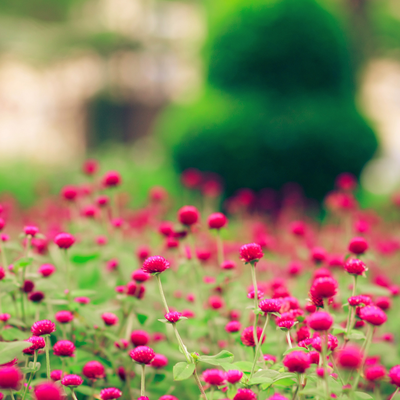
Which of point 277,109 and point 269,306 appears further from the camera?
point 277,109

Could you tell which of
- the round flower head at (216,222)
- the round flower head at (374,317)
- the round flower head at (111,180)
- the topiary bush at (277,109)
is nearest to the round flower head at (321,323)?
the round flower head at (374,317)

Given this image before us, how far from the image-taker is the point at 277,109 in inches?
224

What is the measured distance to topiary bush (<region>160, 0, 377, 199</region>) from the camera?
17.9 feet

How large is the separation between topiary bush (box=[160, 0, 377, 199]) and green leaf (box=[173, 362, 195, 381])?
4512mm

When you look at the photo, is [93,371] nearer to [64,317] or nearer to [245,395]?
[64,317]

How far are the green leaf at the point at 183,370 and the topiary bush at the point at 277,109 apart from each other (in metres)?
4.51

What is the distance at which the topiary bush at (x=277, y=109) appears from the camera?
17.9ft

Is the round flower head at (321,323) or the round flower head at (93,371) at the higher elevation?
the round flower head at (321,323)

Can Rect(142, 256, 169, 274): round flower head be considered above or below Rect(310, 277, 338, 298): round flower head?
below

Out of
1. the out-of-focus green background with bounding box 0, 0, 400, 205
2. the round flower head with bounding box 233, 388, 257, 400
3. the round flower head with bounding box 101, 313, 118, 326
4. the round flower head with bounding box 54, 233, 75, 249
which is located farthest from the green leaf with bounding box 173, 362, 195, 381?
the out-of-focus green background with bounding box 0, 0, 400, 205

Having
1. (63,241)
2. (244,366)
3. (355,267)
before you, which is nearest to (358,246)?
(355,267)

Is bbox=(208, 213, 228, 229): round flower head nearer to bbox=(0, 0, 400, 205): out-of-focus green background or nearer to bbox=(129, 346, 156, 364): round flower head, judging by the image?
bbox=(129, 346, 156, 364): round flower head

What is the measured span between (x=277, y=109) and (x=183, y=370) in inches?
197

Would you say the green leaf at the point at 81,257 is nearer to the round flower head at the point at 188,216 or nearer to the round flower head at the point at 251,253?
the round flower head at the point at 188,216
